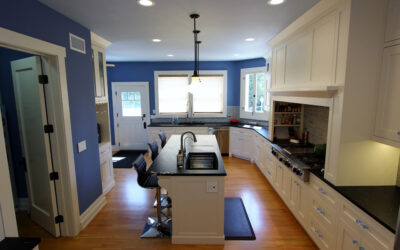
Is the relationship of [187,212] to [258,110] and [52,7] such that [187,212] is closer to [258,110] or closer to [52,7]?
[52,7]

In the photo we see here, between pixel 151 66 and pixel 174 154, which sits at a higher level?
pixel 151 66

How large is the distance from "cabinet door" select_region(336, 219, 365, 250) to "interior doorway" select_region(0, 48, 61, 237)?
318 cm

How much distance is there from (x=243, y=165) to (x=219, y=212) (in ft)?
9.58

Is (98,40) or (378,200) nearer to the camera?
(378,200)

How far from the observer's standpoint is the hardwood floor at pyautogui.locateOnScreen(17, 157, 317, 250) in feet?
8.30

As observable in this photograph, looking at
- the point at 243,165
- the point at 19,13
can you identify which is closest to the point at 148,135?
the point at 243,165

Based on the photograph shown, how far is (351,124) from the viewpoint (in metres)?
2.00

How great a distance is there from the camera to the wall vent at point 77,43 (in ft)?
8.84

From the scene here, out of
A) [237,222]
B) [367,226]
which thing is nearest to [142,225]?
[237,222]

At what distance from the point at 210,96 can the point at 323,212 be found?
180 inches

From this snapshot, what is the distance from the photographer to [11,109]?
317cm

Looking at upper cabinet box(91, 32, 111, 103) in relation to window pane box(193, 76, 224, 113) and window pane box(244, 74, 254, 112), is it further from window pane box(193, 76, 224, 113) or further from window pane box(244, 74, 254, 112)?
window pane box(244, 74, 254, 112)

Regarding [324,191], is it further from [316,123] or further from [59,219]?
[59,219]

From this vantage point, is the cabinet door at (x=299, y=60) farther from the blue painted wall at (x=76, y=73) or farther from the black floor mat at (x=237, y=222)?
the blue painted wall at (x=76, y=73)
